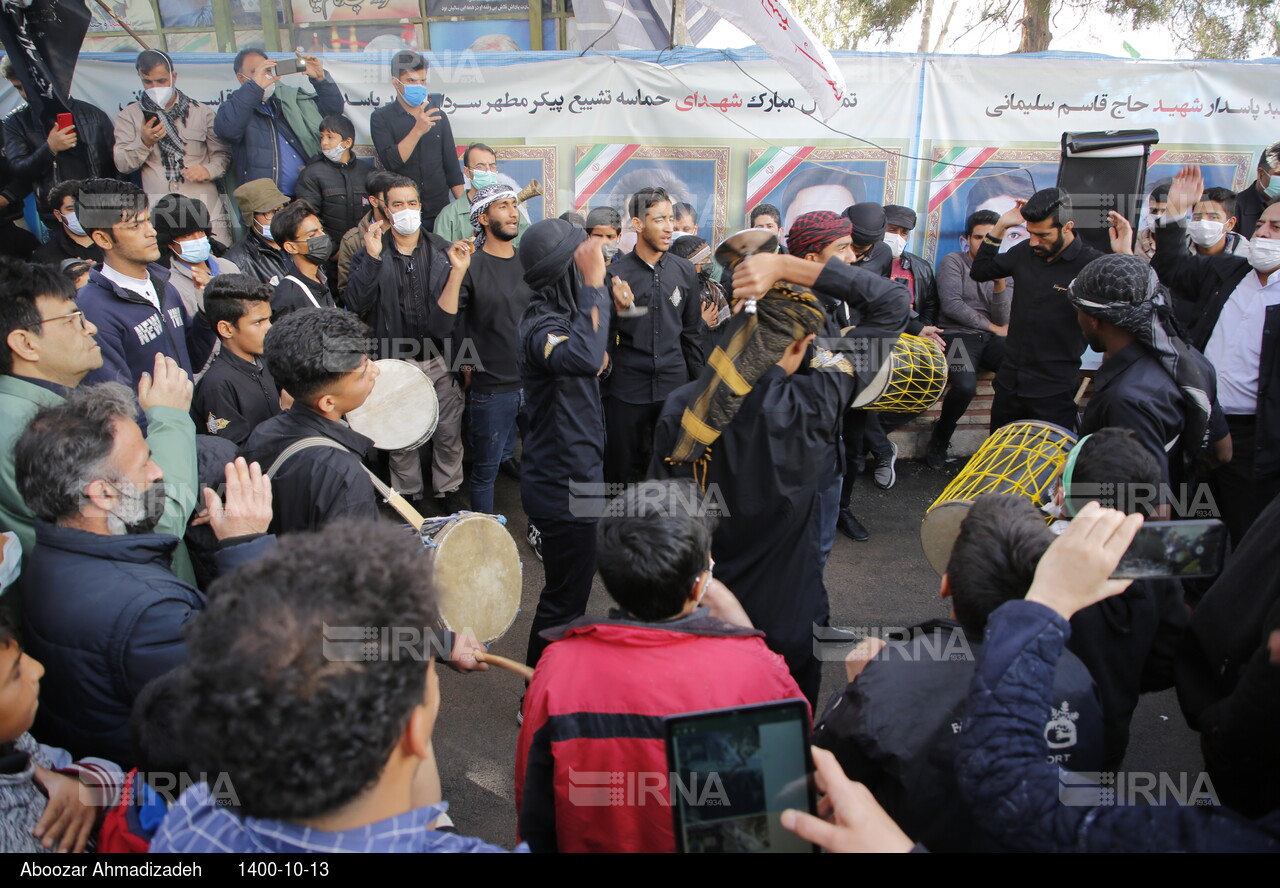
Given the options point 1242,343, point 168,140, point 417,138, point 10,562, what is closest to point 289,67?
point 168,140

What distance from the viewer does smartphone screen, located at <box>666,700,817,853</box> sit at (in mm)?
1338

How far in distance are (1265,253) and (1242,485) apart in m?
1.24

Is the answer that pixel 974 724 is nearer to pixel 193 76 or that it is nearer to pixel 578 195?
pixel 578 195

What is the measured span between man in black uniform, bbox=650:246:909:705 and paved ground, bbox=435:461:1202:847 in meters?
1.32

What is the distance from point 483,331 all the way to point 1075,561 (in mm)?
4455

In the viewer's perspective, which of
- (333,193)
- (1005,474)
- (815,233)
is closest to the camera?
(1005,474)

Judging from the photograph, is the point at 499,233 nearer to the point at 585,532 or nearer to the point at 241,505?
the point at 585,532

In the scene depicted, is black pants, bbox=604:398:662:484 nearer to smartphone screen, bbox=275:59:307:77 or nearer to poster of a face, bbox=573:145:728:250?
poster of a face, bbox=573:145:728:250

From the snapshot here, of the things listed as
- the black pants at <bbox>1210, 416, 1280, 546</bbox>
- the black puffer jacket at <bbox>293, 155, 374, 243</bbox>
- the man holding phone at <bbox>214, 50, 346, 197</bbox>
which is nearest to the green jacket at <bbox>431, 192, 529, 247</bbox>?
the black puffer jacket at <bbox>293, 155, 374, 243</bbox>

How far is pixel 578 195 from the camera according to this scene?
7859 mm

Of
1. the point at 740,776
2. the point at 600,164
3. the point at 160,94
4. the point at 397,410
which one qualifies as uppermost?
the point at 160,94

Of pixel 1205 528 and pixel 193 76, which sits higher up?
pixel 193 76

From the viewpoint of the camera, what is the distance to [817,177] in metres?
7.91
